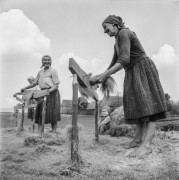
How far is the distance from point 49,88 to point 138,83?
3187 mm

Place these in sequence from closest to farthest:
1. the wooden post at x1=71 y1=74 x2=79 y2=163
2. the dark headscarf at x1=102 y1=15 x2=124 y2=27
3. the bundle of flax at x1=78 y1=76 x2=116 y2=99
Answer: the wooden post at x1=71 y1=74 x2=79 y2=163, the dark headscarf at x1=102 y1=15 x2=124 y2=27, the bundle of flax at x1=78 y1=76 x2=116 y2=99

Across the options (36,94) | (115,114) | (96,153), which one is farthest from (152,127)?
(115,114)

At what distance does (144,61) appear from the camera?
11.9 ft

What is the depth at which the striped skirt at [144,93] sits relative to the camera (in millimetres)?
3502

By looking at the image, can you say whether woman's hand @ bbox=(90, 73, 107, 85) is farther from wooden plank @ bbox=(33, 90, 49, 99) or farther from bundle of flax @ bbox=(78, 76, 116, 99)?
wooden plank @ bbox=(33, 90, 49, 99)

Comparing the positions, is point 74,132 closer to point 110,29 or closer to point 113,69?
point 113,69

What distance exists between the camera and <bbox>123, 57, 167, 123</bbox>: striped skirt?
138 inches

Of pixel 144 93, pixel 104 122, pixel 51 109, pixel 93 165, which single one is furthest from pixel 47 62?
pixel 93 165

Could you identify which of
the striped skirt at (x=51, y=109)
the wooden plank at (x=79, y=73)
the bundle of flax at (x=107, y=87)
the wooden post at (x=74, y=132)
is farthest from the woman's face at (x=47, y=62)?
A: the wooden post at (x=74, y=132)

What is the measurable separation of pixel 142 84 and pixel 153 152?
899mm

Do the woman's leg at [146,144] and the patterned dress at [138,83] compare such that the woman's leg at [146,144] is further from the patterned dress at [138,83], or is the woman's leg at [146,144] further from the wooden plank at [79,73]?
the wooden plank at [79,73]

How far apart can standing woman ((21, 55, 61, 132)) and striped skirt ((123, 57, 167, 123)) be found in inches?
111

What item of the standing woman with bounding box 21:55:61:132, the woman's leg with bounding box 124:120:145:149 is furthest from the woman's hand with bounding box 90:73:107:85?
the standing woman with bounding box 21:55:61:132

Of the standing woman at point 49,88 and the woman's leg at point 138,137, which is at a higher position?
the standing woman at point 49,88
